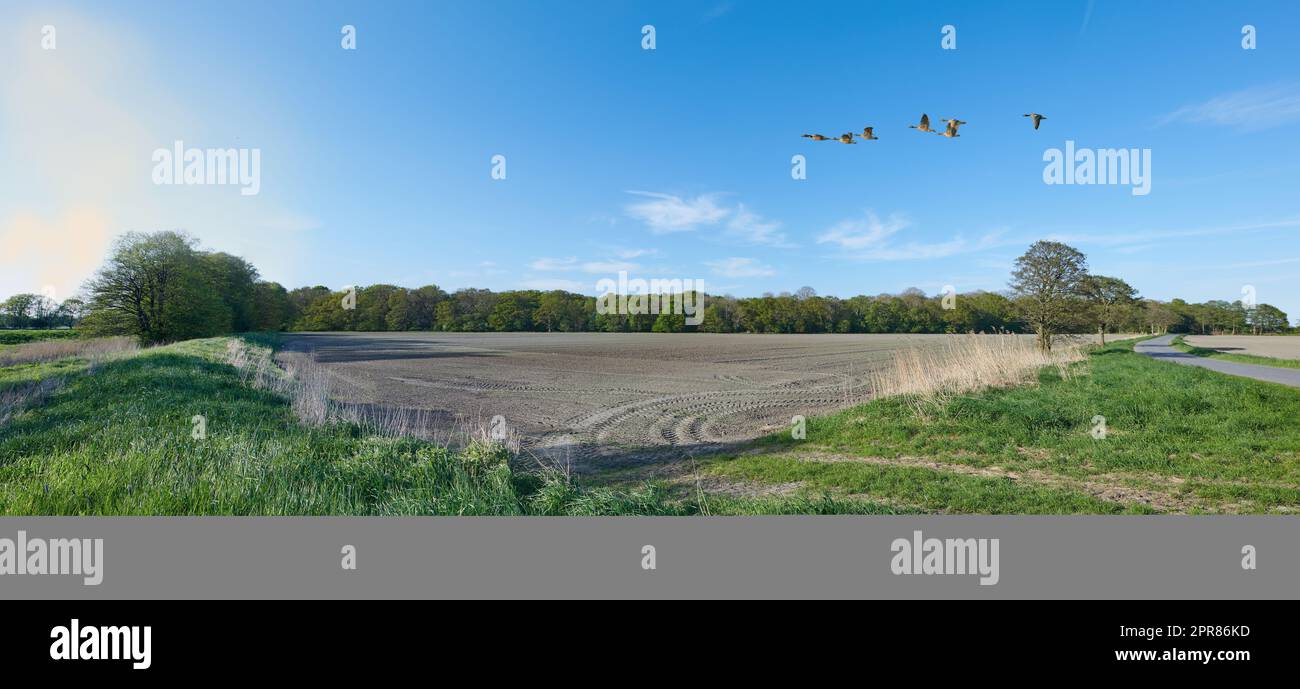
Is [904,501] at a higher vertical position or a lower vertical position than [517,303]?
lower

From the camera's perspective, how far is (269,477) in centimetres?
670

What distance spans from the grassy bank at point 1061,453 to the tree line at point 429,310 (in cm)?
2241

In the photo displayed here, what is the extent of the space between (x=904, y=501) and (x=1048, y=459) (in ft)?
11.9

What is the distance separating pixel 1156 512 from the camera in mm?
6195

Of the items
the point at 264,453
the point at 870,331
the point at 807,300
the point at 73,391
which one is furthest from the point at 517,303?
the point at 264,453

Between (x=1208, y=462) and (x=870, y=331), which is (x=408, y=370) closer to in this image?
(x=1208, y=462)

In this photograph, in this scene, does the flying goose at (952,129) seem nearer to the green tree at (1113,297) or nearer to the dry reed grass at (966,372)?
the dry reed grass at (966,372)

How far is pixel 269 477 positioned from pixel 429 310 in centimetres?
9978

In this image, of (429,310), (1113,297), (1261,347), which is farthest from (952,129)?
(429,310)

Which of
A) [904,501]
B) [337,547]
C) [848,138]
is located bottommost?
[904,501]

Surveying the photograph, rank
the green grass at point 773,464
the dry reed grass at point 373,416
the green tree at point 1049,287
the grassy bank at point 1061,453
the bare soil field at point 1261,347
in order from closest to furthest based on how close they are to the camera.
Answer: the green grass at point 773,464, the grassy bank at point 1061,453, the dry reed grass at point 373,416, the green tree at point 1049,287, the bare soil field at point 1261,347

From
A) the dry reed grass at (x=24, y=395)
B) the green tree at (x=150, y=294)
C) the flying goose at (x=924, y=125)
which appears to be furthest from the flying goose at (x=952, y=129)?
the green tree at (x=150, y=294)

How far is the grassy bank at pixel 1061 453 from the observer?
6723mm

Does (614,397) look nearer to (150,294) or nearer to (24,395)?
(24,395)
